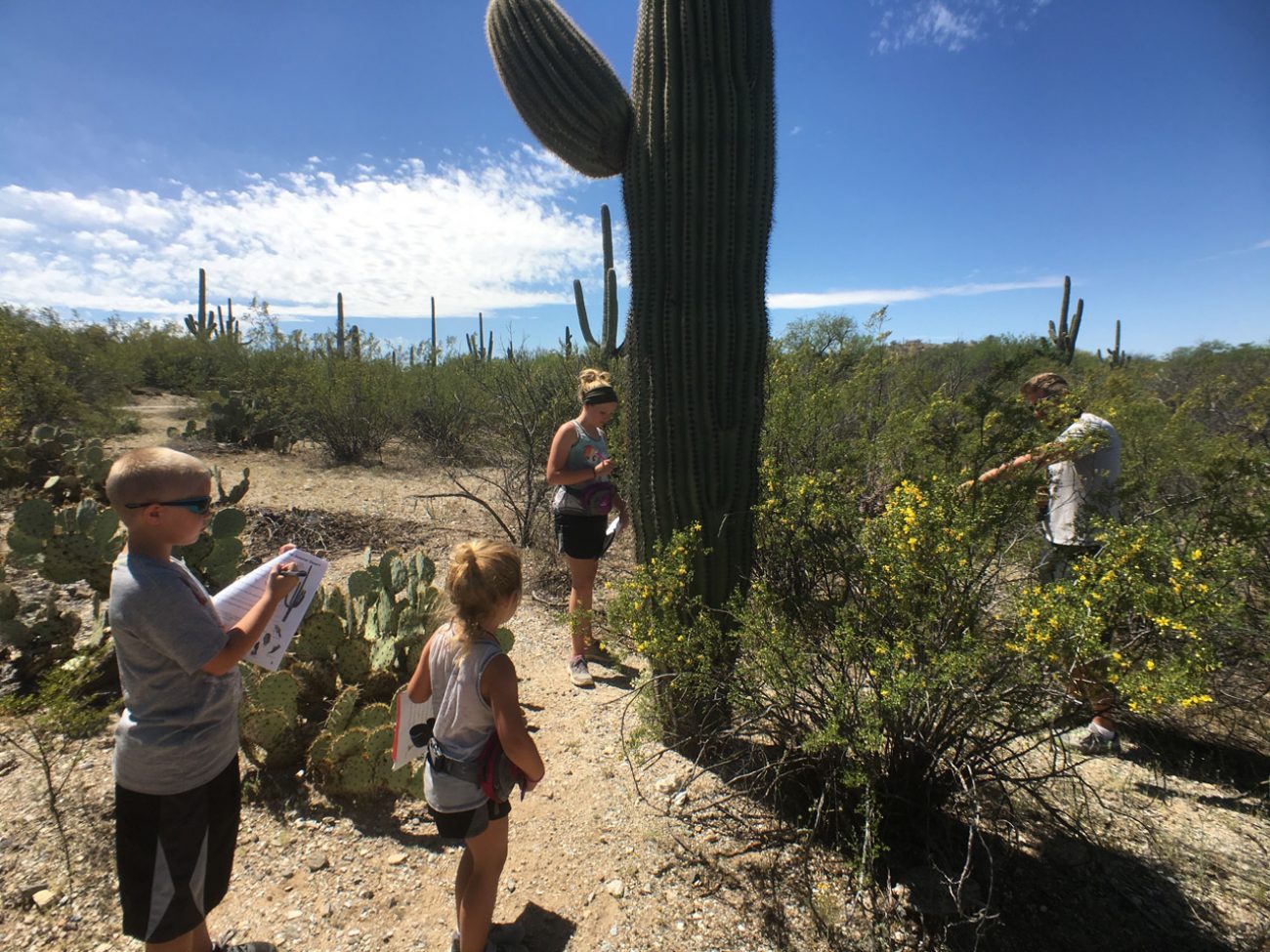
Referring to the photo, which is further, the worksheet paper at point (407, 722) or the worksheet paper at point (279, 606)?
the worksheet paper at point (407, 722)

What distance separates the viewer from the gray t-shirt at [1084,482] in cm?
252

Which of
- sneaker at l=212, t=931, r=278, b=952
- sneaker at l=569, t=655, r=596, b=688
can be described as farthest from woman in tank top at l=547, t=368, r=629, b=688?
sneaker at l=212, t=931, r=278, b=952

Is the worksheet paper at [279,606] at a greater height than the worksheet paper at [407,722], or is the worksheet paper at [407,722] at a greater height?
the worksheet paper at [279,606]

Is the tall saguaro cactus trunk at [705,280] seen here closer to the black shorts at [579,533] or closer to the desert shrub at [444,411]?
the black shorts at [579,533]

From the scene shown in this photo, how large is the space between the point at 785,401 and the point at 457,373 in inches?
382

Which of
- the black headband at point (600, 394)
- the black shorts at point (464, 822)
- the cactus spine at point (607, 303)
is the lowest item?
the black shorts at point (464, 822)

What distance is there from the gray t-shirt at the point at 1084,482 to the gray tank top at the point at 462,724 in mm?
2135

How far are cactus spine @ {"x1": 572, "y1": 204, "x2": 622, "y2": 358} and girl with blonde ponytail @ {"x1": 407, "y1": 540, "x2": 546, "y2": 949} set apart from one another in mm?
8754

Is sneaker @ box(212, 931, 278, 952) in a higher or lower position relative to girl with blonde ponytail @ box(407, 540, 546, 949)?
lower

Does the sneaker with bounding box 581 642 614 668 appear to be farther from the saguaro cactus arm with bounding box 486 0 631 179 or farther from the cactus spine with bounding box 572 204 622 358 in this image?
the cactus spine with bounding box 572 204 622 358

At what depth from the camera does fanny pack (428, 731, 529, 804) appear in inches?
68.5

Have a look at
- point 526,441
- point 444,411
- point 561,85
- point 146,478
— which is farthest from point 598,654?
point 444,411

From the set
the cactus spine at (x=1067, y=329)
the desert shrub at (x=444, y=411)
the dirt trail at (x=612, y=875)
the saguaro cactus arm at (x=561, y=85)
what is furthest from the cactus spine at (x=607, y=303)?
the cactus spine at (x=1067, y=329)

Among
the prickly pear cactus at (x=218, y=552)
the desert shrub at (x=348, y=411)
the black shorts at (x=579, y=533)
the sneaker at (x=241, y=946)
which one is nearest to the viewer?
the sneaker at (x=241, y=946)
